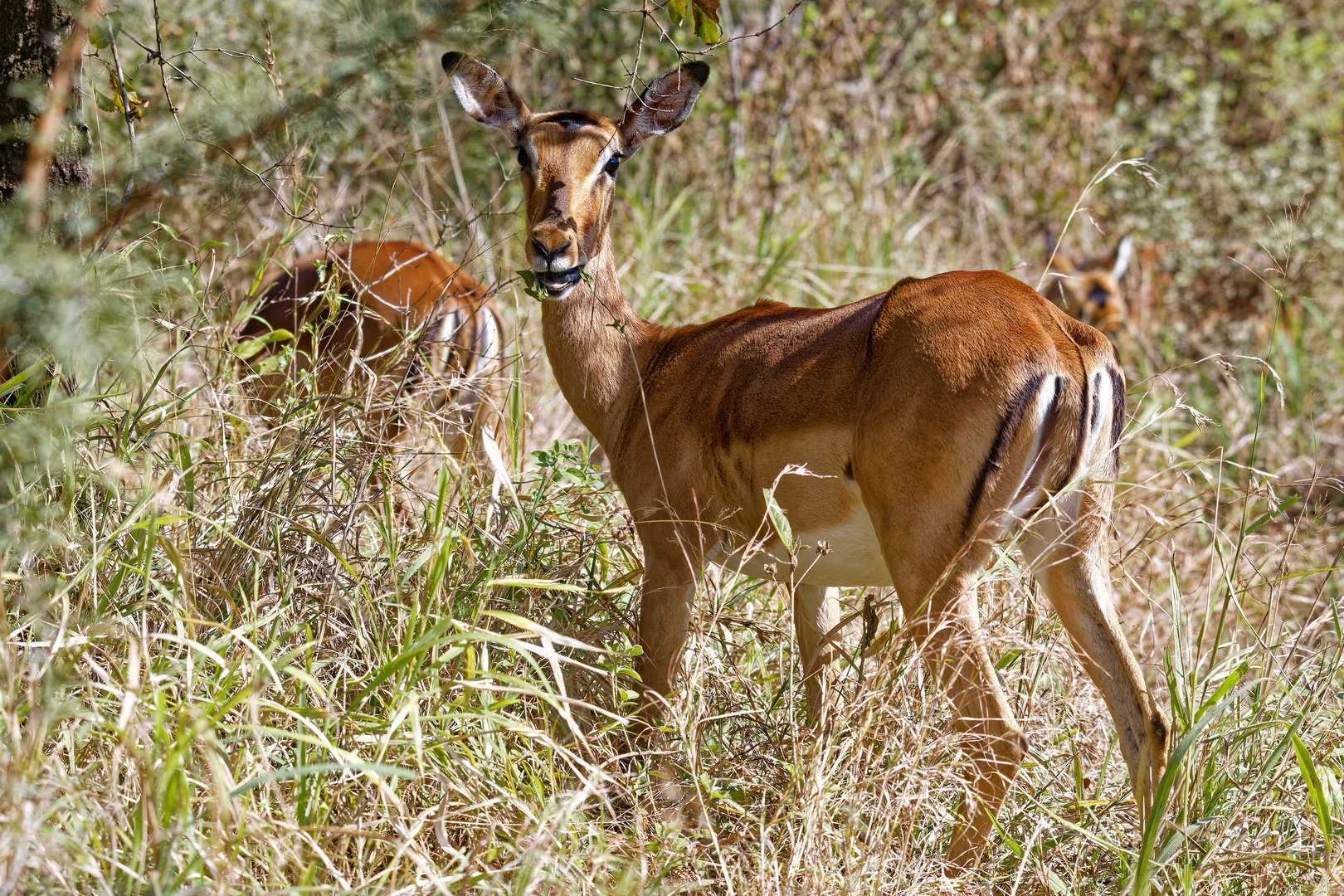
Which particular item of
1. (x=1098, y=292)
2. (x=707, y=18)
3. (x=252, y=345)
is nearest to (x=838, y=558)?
(x=707, y=18)

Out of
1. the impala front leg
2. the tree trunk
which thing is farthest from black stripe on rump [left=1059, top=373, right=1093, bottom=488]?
the tree trunk

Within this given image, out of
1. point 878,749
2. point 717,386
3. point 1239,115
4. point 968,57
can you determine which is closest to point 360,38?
point 717,386

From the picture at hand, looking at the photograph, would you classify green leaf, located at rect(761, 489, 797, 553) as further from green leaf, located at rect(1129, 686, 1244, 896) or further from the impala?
the impala

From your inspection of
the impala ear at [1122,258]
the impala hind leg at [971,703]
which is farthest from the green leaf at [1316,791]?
the impala ear at [1122,258]

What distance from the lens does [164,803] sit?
79.7 inches

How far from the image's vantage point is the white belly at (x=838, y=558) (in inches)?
116

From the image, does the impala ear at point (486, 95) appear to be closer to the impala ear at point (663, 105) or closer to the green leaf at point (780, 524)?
the impala ear at point (663, 105)

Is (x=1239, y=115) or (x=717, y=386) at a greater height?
(x=717, y=386)

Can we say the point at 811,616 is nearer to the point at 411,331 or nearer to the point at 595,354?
the point at 595,354

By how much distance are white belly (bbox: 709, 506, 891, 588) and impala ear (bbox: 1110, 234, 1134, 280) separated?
4753mm

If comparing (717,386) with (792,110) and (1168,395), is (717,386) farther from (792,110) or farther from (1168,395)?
(792,110)

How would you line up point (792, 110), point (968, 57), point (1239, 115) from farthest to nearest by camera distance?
point (1239, 115) → point (968, 57) → point (792, 110)

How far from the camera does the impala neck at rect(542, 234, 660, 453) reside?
355 cm

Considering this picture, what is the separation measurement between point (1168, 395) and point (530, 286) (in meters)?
4.05
